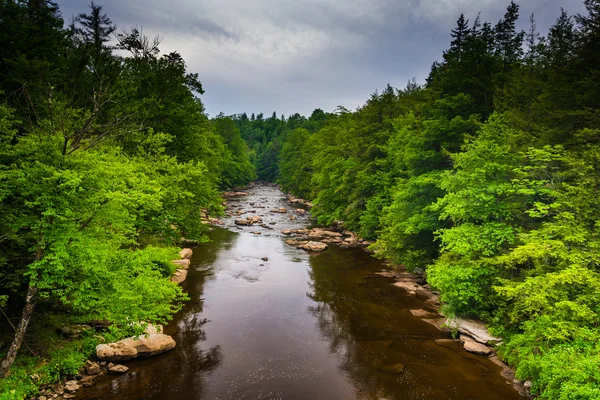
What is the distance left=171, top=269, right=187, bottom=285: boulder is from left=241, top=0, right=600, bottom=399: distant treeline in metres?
13.5

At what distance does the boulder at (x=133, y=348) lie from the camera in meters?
12.3

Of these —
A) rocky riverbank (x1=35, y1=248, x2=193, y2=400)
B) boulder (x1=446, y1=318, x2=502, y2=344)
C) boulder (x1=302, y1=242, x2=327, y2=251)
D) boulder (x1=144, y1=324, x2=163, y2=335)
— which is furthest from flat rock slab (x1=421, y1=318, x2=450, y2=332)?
boulder (x1=302, y1=242, x2=327, y2=251)

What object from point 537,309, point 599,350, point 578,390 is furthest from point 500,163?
point 578,390

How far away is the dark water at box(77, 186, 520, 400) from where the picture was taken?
1135 cm

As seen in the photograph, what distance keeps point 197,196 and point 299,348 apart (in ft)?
38.4

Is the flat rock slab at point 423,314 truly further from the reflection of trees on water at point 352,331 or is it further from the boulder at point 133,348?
the boulder at point 133,348

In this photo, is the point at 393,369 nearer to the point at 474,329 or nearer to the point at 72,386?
the point at 474,329

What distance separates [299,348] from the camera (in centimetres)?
1417

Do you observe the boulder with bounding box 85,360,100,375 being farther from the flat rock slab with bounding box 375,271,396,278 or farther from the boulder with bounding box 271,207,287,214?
the boulder with bounding box 271,207,287,214

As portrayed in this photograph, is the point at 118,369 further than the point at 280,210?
No

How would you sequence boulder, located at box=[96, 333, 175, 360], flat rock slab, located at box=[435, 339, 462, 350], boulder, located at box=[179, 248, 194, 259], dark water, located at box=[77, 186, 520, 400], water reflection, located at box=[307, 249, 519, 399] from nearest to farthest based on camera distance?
dark water, located at box=[77, 186, 520, 400] → water reflection, located at box=[307, 249, 519, 399] → boulder, located at box=[96, 333, 175, 360] → flat rock slab, located at box=[435, 339, 462, 350] → boulder, located at box=[179, 248, 194, 259]

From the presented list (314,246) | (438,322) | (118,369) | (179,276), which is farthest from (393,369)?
(314,246)

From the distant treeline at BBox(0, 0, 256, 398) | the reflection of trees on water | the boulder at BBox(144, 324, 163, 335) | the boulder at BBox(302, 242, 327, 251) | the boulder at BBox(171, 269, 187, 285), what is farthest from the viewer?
the boulder at BBox(302, 242, 327, 251)

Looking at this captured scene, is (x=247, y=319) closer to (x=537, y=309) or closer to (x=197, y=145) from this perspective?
(x=537, y=309)
